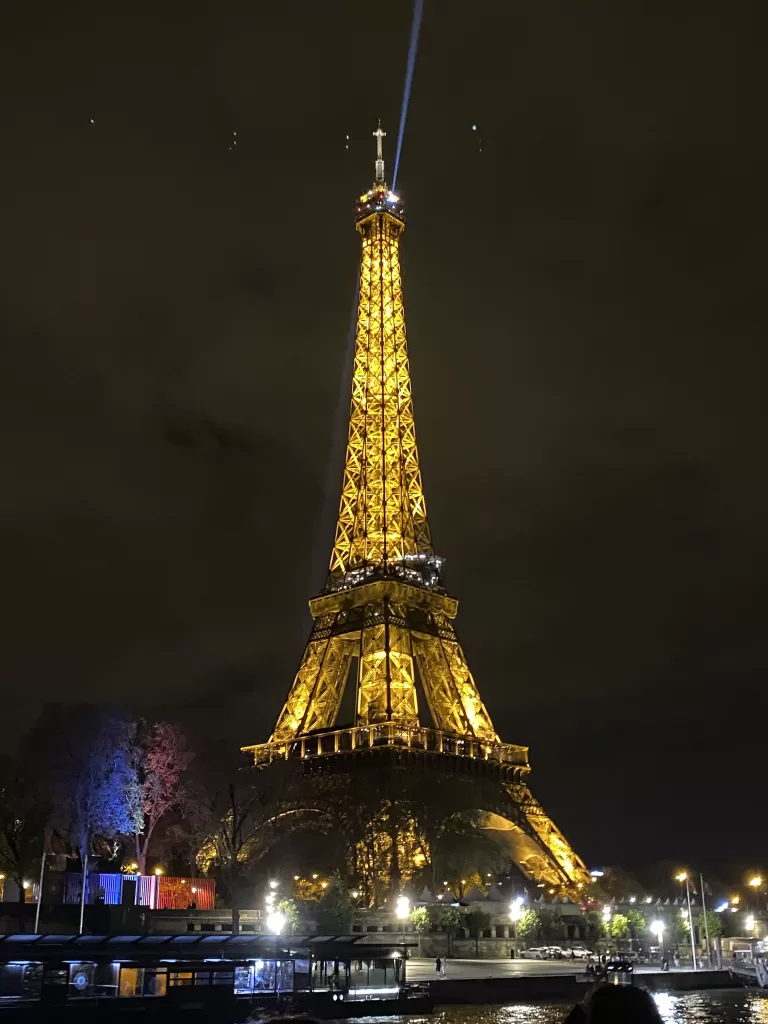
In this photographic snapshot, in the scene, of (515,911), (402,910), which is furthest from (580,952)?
(402,910)

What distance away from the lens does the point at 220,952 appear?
32.4 metres

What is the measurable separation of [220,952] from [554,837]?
43.0m

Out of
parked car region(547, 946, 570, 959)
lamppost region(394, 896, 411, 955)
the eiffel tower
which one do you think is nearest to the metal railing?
the eiffel tower

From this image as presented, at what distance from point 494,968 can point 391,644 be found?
27972mm

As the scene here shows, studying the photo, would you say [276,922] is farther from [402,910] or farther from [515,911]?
[515,911]

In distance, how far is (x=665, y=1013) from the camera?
35.2 meters

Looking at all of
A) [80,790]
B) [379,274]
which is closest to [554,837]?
[80,790]

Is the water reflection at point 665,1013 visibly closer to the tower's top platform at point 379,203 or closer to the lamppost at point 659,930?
the lamppost at point 659,930

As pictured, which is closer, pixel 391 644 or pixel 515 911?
pixel 515 911

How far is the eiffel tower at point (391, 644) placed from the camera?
Result: 69312mm

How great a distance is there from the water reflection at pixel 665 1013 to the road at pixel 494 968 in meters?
4.16

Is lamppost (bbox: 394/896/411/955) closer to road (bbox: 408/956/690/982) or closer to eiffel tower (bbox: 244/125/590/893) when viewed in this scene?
road (bbox: 408/956/690/982)

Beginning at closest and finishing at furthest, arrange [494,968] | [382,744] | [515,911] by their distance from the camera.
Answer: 1. [494,968]
2. [515,911]
3. [382,744]

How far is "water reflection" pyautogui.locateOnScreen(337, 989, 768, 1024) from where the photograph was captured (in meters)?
32.4
